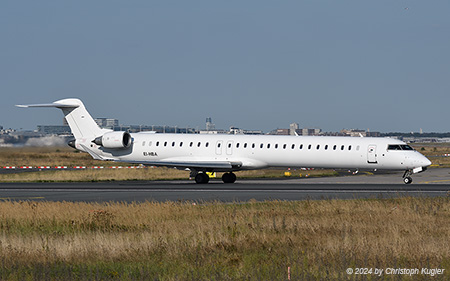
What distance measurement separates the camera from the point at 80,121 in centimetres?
4206

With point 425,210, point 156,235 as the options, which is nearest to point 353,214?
point 425,210

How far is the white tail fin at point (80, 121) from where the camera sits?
4194 cm

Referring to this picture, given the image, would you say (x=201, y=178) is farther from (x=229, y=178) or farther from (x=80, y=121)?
(x=80, y=121)

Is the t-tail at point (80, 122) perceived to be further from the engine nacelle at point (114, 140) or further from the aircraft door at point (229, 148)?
the aircraft door at point (229, 148)

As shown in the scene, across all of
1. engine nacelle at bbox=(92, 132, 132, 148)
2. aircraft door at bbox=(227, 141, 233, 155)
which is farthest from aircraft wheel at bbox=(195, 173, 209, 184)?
engine nacelle at bbox=(92, 132, 132, 148)

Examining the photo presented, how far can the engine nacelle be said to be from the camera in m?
40.4

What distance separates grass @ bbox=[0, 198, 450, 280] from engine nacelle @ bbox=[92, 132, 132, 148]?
19.8 metres

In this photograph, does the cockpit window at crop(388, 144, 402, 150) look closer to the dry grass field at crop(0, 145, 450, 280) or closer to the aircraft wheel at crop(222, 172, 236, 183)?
the aircraft wheel at crop(222, 172, 236, 183)

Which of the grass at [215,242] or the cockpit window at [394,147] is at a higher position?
the cockpit window at [394,147]

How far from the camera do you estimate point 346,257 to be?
11.3 meters

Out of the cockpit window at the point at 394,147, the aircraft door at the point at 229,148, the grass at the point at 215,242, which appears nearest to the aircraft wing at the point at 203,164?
the aircraft door at the point at 229,148

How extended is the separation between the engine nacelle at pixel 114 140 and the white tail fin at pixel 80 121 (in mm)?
1015

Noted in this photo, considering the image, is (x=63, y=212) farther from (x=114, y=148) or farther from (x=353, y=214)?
(x=114, y=148)

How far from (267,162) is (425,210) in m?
18.9
